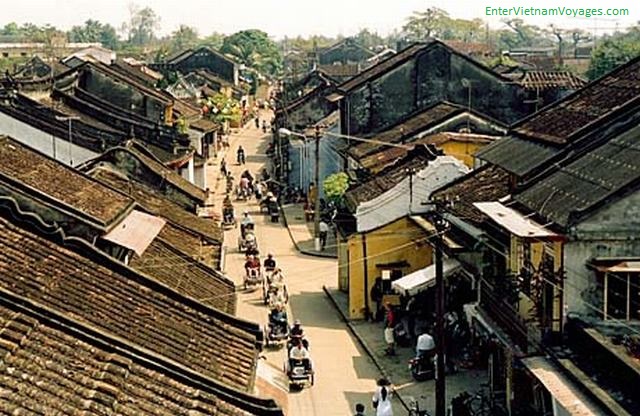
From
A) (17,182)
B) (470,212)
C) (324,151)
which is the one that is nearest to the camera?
(17,182)

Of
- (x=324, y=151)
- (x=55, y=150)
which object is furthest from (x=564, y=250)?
(x=324, y=151)

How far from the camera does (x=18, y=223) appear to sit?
1302 cm

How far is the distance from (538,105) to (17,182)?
1416 inches

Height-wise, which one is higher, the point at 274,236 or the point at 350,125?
the point at 350,125

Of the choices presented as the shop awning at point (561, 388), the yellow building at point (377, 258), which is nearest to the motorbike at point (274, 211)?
the yellow building at point (377, 258)

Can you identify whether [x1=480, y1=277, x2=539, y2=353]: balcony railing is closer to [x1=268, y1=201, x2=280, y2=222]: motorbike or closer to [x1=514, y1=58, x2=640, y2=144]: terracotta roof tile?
[x1=514, y1=58, x2=640, y2=144]: terracotta roof tile

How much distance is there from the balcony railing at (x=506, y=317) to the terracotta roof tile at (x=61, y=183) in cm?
777

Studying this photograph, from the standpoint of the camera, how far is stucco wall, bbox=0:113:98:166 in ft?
110

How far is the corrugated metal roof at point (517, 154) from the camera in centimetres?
2328

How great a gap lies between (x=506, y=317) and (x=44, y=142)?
1798cm

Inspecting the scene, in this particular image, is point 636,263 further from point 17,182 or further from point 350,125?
point 350,125

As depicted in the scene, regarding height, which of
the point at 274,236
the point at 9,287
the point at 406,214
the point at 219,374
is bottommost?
the point at 274,236

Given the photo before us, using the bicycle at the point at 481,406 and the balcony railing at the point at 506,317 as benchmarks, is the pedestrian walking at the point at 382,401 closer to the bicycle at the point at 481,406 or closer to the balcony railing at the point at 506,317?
the bicycle at the point at 481,406

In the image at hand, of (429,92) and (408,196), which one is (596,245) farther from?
(429,92)
